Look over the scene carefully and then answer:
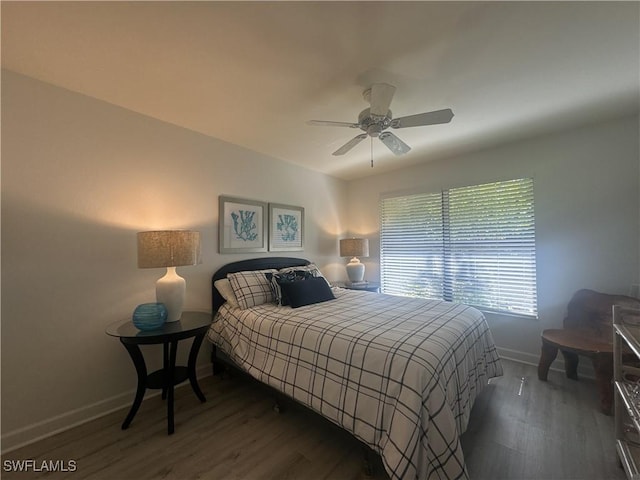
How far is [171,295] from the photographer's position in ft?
6.86

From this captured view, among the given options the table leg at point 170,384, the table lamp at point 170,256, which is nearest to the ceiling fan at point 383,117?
the table lamp at point 170,256

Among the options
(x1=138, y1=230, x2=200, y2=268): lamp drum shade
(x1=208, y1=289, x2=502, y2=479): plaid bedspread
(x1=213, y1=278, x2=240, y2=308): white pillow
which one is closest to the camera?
(x1=208, y1=289, x2=502, y2=479): plaid bedspread

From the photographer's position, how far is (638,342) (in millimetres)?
1326

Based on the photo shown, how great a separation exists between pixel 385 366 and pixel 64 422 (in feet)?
7.68

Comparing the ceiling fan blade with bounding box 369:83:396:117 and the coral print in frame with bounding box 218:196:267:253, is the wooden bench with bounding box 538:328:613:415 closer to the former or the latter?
the ceiling fan blade with bounding box 369:83:396:117

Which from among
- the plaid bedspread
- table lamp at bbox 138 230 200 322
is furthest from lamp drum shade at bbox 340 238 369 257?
table lamp at bbox 138 230 200 322

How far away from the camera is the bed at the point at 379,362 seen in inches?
50.0

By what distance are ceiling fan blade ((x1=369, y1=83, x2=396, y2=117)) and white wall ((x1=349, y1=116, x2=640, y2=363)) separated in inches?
82.0

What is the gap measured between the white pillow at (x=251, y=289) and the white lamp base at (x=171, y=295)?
0.51m

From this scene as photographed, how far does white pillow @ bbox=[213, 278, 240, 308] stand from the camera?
2.52 m

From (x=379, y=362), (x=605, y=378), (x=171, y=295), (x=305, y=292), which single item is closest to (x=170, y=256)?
(x=171, y=295)

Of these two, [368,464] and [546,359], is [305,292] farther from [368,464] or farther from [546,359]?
[546,359]

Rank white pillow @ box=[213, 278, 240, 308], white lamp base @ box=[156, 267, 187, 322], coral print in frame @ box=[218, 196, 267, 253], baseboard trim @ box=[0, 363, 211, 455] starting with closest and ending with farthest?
baseboard trim @ box=[0, 363, 211, 455]
white lamp base @ box=[156, 267, 187, 322]
white pillow @ box=[213, 278, 240, 308]
coral print in frame @ box=[218, 196, 267, 253]

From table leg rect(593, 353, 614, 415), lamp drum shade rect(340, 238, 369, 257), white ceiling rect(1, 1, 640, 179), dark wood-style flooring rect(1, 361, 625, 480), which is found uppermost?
white ceiling rect(1, 1, 640, 179)
